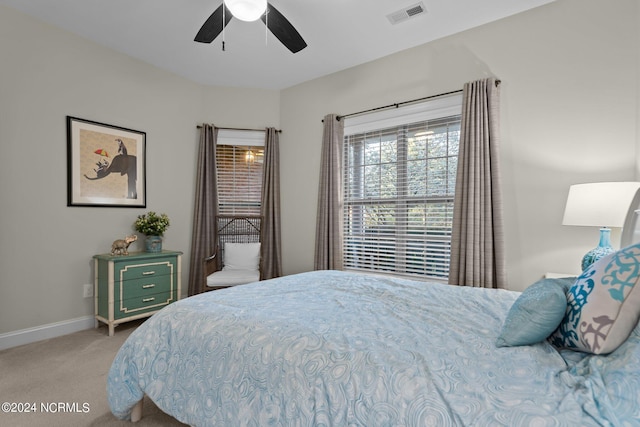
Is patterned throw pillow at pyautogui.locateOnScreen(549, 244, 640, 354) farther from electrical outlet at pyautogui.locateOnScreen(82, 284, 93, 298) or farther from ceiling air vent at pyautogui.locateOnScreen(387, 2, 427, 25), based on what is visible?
electrical outlet at pyautogui.locateOnScreen(82, 284, 93, 298)

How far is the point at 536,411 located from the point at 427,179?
8.84ft

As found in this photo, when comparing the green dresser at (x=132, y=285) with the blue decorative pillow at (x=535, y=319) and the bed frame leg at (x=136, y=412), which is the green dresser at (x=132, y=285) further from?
the blue decorative pillow at (x=535, y=319)

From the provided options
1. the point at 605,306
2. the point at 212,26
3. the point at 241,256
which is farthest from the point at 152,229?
the point at 605,306

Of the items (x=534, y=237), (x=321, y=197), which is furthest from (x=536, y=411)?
(x=321, y=197)

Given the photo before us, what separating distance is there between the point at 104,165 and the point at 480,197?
3554 millimetres

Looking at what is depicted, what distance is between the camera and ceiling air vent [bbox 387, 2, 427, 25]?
272 cm

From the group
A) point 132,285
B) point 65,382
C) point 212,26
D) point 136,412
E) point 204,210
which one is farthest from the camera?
point 204,210

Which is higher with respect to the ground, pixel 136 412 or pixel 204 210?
pixel 204 210

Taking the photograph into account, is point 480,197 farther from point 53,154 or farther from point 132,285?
point 53,154

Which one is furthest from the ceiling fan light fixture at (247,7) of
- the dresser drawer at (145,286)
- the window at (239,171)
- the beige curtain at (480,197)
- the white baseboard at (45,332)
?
the white baseboard at (45,332)

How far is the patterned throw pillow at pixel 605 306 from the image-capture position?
0.96 metres

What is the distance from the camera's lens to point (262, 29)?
9.96ft

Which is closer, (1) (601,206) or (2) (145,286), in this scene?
(1) (601,206)

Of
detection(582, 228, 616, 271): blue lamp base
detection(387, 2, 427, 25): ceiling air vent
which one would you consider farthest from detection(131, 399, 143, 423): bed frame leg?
detection(387, 2, 427, 25): ceiling air vent
